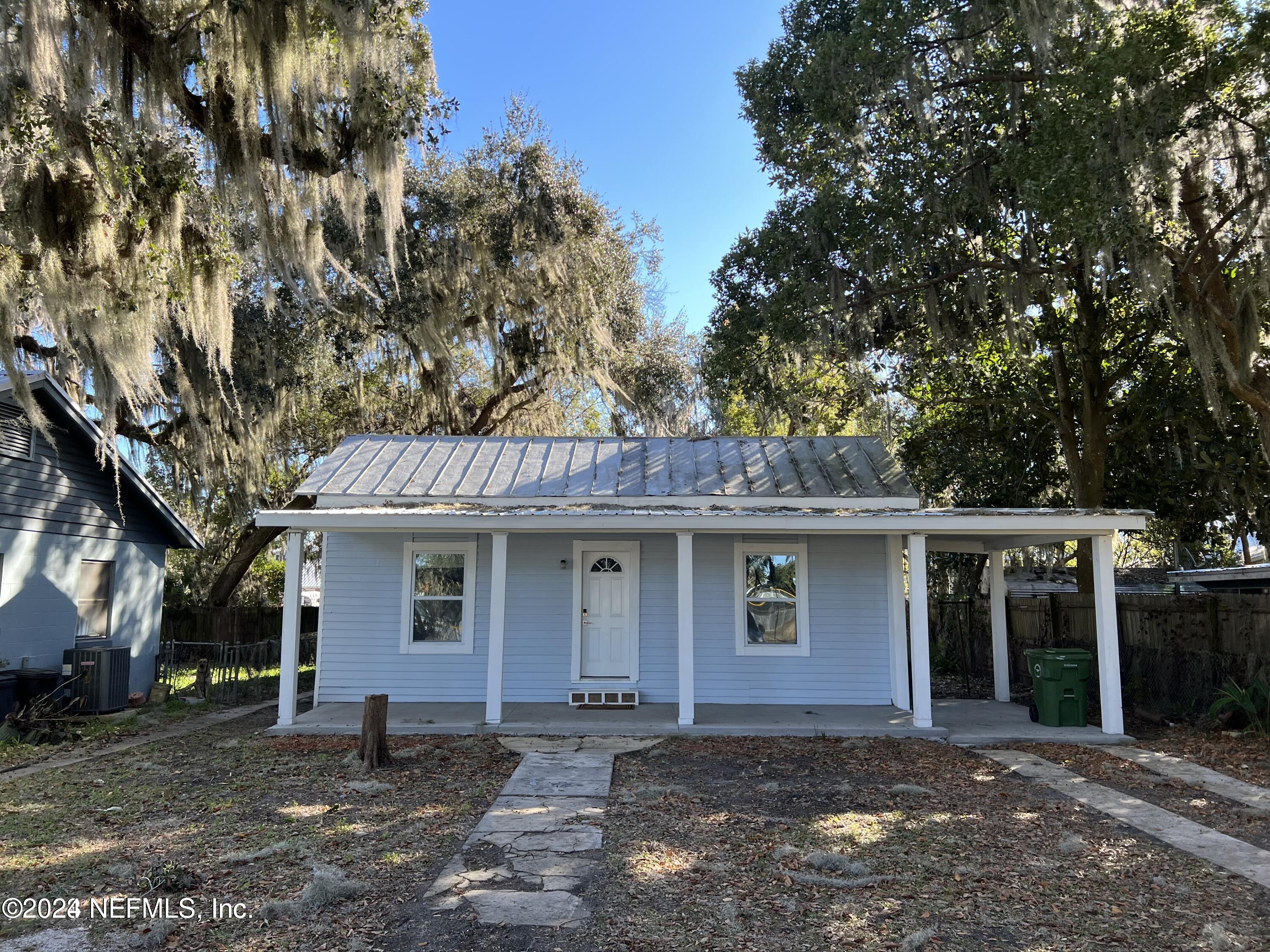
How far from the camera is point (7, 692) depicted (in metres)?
9.84

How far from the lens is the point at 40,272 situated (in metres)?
8.63

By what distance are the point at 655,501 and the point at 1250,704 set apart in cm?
705

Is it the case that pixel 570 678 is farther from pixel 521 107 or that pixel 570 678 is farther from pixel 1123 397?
pixel 521 107

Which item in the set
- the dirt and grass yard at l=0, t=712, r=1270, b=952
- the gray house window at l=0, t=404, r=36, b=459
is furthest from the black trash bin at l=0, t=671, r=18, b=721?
the gray house window at l=0, t=404, r=36, b=459

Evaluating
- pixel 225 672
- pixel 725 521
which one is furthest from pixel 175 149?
pixel 225 672

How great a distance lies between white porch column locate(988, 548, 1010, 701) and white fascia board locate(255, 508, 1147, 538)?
9.00ft

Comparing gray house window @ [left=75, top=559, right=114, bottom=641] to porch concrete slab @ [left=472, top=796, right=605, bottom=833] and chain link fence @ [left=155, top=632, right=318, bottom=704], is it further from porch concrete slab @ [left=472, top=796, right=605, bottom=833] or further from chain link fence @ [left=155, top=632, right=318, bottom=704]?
porch concrete slab @ [left=472, top=796, right=605, bottom=833]

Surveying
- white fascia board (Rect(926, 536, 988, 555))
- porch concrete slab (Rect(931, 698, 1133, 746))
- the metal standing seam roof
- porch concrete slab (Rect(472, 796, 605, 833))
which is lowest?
porch concrete slab (Rect(472, 796, 605, 833))

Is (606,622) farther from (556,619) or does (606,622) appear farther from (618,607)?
(556,619)

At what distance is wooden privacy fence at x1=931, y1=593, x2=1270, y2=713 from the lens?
32.5 feet

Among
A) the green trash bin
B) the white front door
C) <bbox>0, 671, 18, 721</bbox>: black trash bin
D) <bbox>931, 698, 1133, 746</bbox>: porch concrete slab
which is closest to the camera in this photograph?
<bbox>931, 698, 1133, 746</bbox>: porch concrete slab

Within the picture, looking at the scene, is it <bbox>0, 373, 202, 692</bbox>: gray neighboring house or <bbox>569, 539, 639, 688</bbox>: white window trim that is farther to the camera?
<bbox>569, 539, 639, 688</bbox>: white window trim

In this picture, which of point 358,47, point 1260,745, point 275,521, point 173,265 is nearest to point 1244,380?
point 1260,745

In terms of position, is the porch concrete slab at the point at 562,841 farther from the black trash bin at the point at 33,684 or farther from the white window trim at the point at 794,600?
the black trash bin at the point at 33,684
